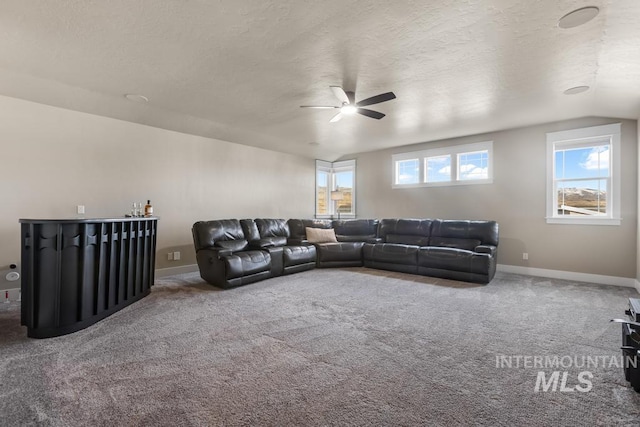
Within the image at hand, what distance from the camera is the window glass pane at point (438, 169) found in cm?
618

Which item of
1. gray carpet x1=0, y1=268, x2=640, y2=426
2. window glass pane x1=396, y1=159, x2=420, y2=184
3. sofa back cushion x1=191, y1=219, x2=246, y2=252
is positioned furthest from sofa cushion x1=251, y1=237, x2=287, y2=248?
window glass pane x1=396, y1=159, x2=420, y2=184

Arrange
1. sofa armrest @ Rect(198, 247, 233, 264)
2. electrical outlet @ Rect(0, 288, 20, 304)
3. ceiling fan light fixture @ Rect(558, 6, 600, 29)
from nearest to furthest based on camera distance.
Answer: ceiling fan light fixture @ Rect(558, 6, 600, 29) < electrical outlet @ Rect(0, 288, 20, 304) < sofa armrest @ Rect(198, 247, 233, 264)

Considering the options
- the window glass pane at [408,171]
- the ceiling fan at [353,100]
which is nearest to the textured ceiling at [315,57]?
the ceiling fan at [353,100]

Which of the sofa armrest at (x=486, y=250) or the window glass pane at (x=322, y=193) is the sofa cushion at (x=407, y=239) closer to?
the sofa armrest at (x=486, y=250)

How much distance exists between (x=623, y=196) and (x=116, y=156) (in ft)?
25.2

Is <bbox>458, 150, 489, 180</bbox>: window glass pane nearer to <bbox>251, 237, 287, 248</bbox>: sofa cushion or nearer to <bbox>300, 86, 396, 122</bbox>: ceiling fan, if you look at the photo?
<bbox>300, 86, 396, 122</bbox>: ceiling fan

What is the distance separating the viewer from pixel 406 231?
19.6 feet

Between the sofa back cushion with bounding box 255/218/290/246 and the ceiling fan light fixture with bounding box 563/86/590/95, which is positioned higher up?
the ceiling fan light fixture with bounding box 563/86/590/95

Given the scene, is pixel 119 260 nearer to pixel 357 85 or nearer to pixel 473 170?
pixel 357 85

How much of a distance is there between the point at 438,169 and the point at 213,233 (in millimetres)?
4794

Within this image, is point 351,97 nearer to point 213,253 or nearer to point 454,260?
point 213,253

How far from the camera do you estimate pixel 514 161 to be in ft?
17.3

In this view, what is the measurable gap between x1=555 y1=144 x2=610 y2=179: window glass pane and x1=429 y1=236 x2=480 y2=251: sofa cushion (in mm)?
1751

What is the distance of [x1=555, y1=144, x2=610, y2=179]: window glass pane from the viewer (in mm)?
4546
